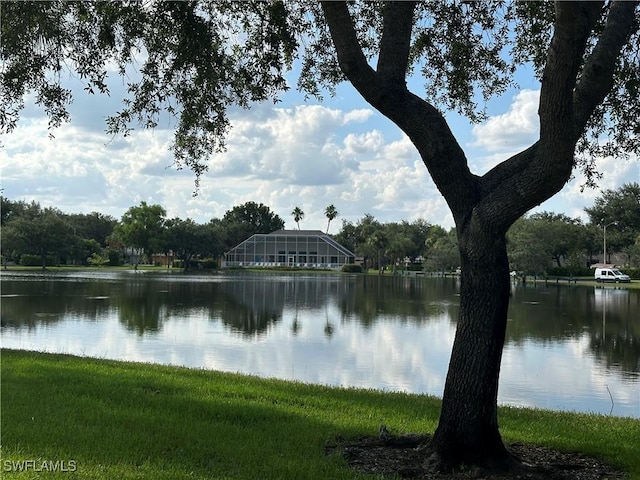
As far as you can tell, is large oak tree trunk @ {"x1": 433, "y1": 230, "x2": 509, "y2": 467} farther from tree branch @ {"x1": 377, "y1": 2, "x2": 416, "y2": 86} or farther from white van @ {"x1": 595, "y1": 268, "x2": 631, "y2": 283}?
white van @ {"x1": 595, "y1": 268, "x2": 631, "y2": 283}

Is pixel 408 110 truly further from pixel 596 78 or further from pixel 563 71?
pixel 596 78

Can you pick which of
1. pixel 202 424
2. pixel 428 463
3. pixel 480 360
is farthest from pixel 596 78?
pixel 202 424

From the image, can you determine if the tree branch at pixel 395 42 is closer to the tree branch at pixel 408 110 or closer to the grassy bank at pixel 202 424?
the tree branch at pixel 408 110

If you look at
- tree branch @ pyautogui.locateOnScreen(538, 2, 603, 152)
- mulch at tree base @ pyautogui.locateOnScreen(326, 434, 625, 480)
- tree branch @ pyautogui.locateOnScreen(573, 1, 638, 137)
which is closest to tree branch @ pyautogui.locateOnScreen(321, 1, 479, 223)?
tree branch @ pyautogui.locateOnScreen(538, 2, 603, 152)

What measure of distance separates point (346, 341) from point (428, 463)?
13853 mm

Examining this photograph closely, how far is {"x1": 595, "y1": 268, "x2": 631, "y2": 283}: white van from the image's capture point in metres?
65.0

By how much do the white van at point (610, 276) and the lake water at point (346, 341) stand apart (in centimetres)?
3654

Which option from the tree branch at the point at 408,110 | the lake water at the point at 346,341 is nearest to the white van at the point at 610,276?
the lake water at the point at 346,341

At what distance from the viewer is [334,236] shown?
4815 inches

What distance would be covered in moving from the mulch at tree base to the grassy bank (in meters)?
0.22

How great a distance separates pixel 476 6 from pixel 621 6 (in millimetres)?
3447

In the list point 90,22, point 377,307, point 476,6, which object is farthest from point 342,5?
point 377,307

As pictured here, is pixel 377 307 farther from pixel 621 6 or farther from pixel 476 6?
pixel 621 6

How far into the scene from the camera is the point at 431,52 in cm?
959
